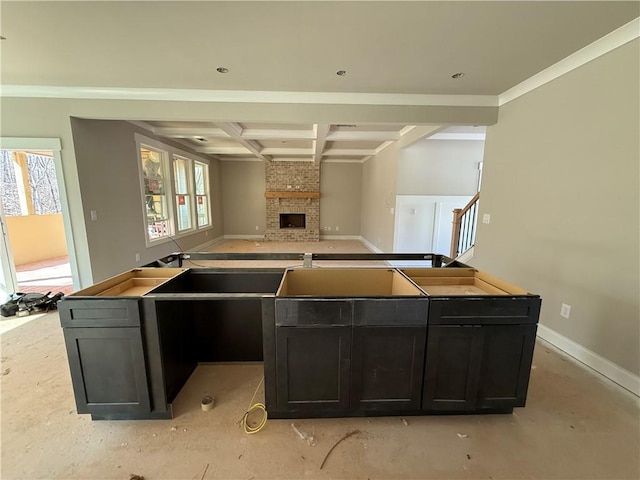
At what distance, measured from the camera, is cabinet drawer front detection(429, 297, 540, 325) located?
1.45 meters

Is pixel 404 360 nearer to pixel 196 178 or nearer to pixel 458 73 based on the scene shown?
pixel 458 73

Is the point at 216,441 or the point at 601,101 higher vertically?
the point at 601,101

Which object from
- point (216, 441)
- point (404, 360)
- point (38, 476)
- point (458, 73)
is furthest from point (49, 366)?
point (458, 73)

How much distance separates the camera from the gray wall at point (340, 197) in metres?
8.67

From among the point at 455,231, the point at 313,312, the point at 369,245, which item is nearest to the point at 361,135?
the point at 455,231

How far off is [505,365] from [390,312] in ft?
2.57

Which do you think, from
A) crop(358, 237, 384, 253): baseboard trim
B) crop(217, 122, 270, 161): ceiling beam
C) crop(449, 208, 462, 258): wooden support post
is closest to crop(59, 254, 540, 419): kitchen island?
crop(449, 208, 462, 258): wooden support post

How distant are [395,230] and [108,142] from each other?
4981 millimetres

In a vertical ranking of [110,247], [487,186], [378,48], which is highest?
[378,48]

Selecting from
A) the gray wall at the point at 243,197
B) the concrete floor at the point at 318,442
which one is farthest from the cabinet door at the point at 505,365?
the gray wall at the point at 243,197

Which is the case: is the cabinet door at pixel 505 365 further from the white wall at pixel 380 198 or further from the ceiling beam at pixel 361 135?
the ceiling beam at pixel 361 135

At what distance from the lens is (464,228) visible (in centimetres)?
436

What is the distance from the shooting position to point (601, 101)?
2020mm

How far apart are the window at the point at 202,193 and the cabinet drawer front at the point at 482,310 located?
268 inches
